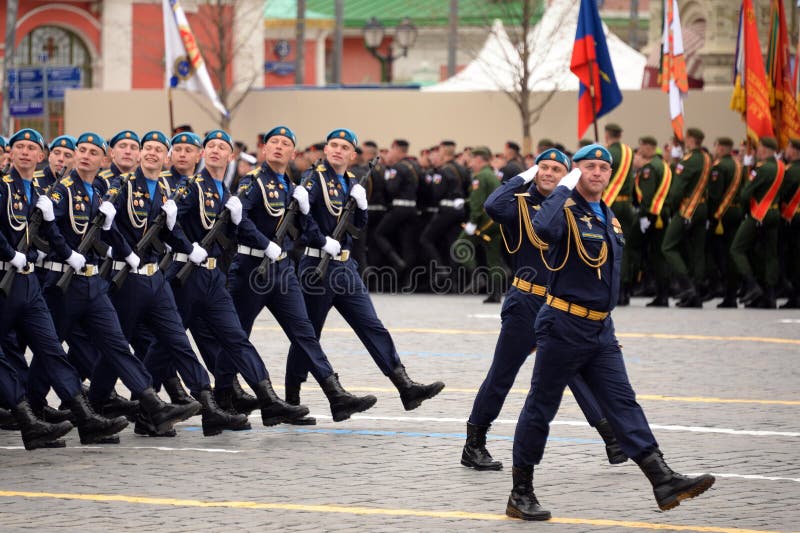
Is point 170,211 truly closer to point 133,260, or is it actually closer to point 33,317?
point 133,260

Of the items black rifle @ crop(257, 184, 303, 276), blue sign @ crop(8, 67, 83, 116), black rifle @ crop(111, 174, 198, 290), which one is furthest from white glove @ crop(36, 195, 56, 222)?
blue sign @ crop(8, 67, 83, 116)

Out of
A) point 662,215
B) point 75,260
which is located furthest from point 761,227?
point 75,260

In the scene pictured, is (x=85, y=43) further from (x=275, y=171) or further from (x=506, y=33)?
(x=275, y=171)

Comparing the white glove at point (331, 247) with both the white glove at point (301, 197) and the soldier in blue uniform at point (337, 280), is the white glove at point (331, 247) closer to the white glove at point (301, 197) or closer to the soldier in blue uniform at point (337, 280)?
the soldier in blue uniform at point (337, 280)

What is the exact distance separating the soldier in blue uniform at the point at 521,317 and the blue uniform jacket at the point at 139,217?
2558 mm

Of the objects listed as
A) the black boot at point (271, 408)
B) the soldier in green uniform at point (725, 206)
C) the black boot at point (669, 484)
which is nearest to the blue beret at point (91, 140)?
the black boot at point (271, 408)

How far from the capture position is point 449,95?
101ft

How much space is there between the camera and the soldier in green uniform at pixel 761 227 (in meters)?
19.9

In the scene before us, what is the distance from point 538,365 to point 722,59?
Result: 95.6 feet

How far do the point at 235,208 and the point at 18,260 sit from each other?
67.3 inches

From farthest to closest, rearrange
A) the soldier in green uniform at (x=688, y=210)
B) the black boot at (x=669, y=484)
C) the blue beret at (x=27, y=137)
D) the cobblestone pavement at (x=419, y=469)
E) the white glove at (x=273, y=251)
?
the soldier in green uniform at (x=688, y=210) < the white glove at (x=273, y=251) < the blue beret at (x=27, y=137) < the cobblestone pavement at (x=419, y=469) < the black boot at (x=669, y=484)

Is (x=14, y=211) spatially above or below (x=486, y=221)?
above

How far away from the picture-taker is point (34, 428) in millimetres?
10438

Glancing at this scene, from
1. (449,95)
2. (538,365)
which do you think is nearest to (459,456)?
(538,365)
